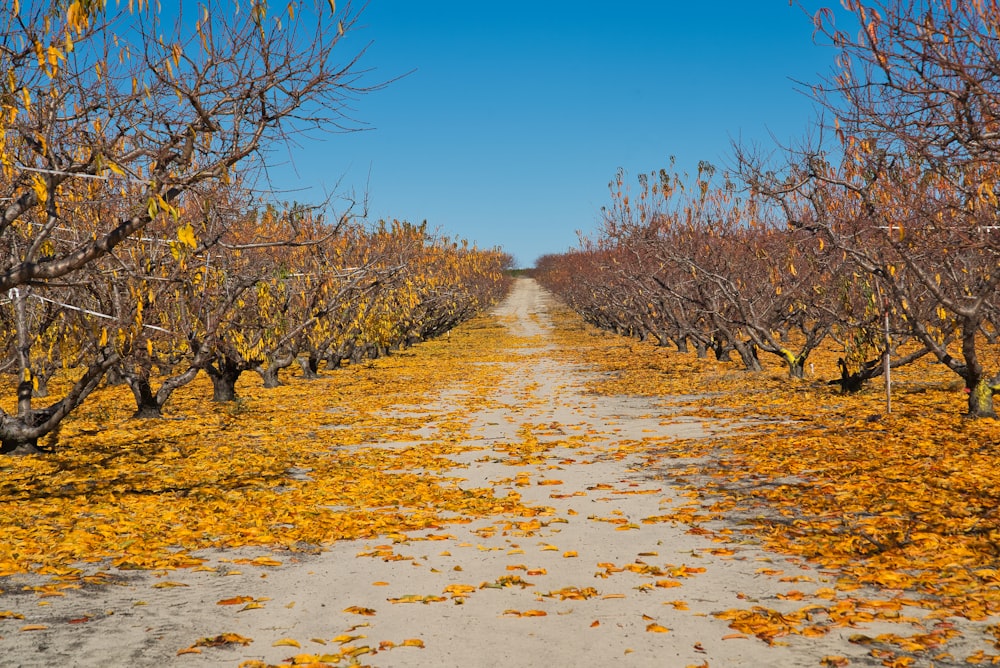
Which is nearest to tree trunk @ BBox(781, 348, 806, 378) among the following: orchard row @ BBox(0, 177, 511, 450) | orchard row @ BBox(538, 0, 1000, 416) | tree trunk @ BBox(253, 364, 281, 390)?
orchard row @ BBox(538, 0, 1000, 416)

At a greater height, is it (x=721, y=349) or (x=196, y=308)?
(x=196, y=308)

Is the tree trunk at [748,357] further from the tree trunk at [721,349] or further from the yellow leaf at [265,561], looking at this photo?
the yellow leaf at [265,561]

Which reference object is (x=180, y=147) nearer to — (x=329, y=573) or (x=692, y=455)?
(x=329, y=573)

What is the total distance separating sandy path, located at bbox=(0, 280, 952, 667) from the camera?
5297 millimetres

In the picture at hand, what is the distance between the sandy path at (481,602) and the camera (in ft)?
17.4

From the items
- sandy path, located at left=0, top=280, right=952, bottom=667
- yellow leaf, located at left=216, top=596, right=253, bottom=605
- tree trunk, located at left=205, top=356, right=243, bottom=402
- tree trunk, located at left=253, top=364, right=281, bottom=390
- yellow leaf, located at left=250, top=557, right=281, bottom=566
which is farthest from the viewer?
tree trunk, located at left=253, top=364, right=281, bottom=390

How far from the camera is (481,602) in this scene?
6.36 metres

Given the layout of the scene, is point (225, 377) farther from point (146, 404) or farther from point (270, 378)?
point (270, 378)

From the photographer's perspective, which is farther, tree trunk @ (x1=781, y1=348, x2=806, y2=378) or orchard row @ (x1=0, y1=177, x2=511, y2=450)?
tree trunk @ (x1=781, y1=348, x2=806, y2=378)

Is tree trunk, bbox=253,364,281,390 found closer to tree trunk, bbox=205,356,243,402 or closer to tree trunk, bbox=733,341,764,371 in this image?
tree trunk, bbox=205,356,243,402

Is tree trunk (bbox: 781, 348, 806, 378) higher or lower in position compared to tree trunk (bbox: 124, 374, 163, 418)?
higher

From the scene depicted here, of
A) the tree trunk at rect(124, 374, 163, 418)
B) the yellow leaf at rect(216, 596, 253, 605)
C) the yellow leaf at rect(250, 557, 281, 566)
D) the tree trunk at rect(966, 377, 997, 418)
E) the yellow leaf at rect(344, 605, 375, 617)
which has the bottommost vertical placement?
the yellow leaf at rect(250, 557, 281, 566)

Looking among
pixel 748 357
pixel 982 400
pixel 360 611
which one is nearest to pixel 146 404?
pixel 360 611

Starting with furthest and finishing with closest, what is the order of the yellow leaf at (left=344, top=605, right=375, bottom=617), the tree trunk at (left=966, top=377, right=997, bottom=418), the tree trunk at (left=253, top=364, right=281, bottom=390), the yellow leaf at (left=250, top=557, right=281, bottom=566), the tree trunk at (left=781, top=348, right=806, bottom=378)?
1. the tree trunk at (left=253, top=364, right=281, bottom=390)
2. the tree trunk at (left=781, top=348, right=806, bottom=378)
3. the tree trunk at (left=966, top=377, right=997, bottom=418)
4. the yellow leaf at (left=250, top=557, right=281, bottom=566)
5. the yellow leaf at (left=344, top=605, right=375, bottom=617)
